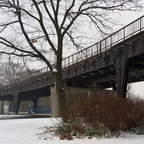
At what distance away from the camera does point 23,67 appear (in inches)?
687

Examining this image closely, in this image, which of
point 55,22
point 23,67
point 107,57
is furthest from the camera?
point 107,57

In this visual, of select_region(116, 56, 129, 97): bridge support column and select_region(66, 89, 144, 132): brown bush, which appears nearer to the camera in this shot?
select_region(66, 89, 144, 132): brown bush

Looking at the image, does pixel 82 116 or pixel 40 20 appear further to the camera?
pixel 40 20

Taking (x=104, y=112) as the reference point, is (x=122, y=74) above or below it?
above

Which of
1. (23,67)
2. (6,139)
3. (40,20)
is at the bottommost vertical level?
(6,139)

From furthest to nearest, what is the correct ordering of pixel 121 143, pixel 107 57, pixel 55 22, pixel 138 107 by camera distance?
pixel 107 57
pixel 55 22
pixel 138 107
pixel 121 143

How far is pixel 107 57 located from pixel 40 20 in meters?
11.9

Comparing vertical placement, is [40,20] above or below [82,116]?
above

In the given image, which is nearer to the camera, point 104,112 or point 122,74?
point 104,112

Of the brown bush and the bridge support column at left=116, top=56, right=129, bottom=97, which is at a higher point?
the bridge support column at left=116, top=56, right=129, bottom=97

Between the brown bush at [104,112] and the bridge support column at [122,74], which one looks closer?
the brown bush at [104,112]

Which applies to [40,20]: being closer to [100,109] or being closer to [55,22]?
[55,22]

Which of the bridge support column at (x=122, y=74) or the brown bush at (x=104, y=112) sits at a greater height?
the bridge support column at (x=122, y=74)

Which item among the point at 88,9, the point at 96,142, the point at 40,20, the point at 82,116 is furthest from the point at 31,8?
the point at 96,142
